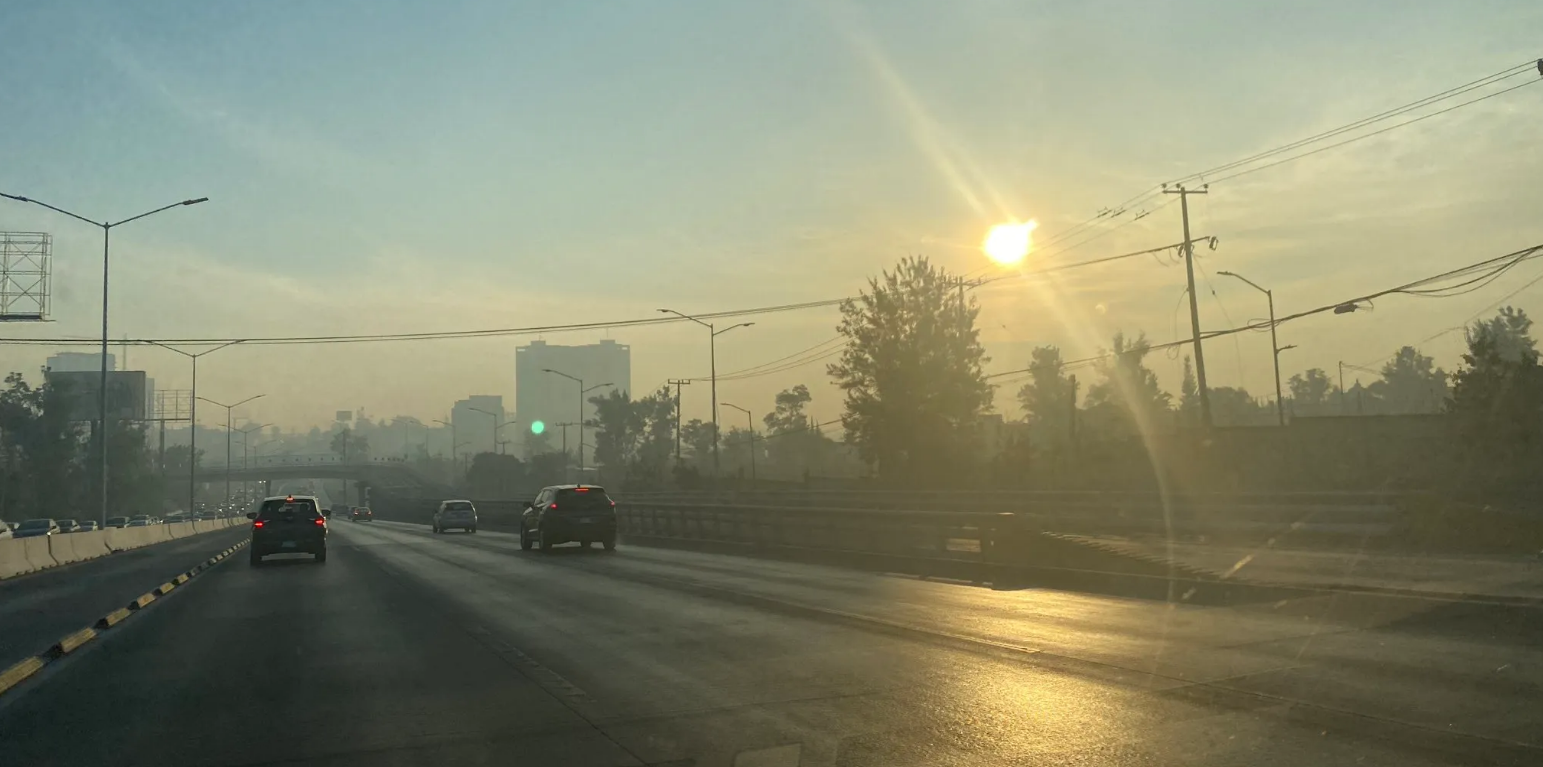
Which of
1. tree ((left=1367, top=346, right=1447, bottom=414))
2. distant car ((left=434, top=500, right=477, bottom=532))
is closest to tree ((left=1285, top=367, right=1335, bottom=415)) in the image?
tree ((left=1367, top=346, right=1447, bottom=414))

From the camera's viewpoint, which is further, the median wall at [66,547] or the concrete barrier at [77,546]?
the concrete barrier at [77,546]

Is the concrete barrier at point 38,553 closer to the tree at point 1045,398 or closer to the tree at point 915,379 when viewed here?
the tree at point 915,379

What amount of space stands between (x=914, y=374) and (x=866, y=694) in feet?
212

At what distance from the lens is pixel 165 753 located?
8.10 metres

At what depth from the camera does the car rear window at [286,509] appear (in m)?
31.4

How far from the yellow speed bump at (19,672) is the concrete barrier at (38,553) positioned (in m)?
21.1

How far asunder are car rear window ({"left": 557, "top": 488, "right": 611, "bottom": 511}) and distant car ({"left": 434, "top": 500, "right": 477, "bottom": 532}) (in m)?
24.6

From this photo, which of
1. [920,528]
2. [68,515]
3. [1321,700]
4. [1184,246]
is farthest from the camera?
[68,515]

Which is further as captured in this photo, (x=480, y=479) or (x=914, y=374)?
(x=480, y=479)

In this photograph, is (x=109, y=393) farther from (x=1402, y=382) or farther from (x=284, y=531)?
(x=1402, y=382)

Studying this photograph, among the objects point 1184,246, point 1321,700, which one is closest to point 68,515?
point 1184,246

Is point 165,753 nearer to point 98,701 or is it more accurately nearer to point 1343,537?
point 98,701

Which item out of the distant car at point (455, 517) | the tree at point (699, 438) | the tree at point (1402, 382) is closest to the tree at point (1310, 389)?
the tree at point (1402, 382)

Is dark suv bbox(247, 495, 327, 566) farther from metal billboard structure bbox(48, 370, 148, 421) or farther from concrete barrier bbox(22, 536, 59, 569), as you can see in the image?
metal billboard structure bbox(48, 370, 148, 421)
